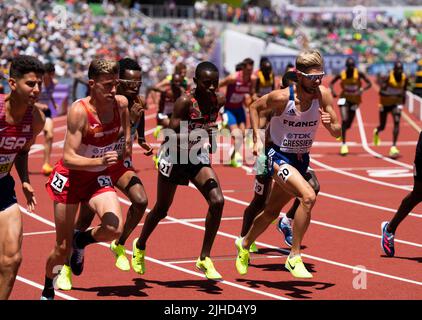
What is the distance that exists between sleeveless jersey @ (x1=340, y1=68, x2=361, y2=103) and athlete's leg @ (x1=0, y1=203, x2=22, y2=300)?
15700 millimetres

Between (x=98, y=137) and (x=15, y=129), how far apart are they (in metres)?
0.91

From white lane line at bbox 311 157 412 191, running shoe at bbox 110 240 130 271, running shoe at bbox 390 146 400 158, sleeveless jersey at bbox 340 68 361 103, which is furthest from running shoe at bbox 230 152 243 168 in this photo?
running shoe at bbox 110 240 130 271

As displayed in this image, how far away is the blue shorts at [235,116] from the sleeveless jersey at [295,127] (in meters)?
10.1

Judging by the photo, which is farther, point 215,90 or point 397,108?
point 397,108

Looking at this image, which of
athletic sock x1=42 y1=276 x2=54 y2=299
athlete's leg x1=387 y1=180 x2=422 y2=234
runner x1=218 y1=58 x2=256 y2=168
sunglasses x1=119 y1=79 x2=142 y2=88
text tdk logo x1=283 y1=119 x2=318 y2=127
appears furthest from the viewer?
runner x1=218 y1=58 x2=256 y2=168

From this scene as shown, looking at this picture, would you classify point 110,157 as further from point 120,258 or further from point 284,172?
point 284,172

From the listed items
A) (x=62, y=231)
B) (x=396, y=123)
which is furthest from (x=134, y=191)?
(x=396, y=123)

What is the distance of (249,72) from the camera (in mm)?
18859

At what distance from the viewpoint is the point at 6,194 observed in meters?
7.34

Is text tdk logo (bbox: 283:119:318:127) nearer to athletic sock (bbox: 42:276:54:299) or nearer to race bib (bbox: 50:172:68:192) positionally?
race bib (bbox: 50:172:68:192)

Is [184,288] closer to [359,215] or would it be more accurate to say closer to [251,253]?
[251,253]

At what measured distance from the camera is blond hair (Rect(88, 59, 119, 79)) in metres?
7.89

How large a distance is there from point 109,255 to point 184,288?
76.3 inches

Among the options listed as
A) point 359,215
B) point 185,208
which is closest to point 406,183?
point 359,215
